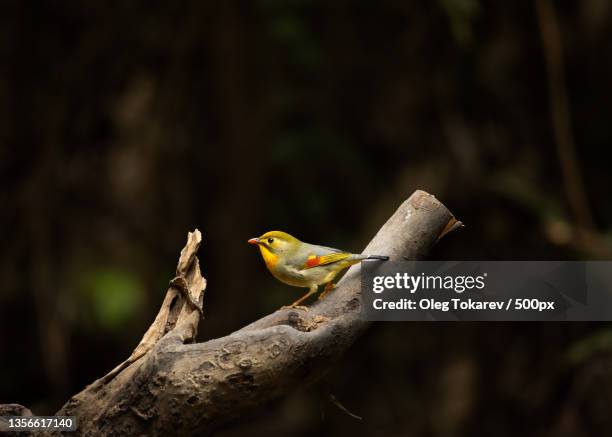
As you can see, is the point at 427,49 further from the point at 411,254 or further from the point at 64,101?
the point at 411,254

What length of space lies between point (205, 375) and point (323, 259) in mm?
825

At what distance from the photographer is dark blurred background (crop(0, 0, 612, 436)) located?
653cm

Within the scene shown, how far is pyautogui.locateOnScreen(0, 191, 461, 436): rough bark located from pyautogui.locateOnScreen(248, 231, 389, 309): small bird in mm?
383

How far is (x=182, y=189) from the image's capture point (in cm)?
769

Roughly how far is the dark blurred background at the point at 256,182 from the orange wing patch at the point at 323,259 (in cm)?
353

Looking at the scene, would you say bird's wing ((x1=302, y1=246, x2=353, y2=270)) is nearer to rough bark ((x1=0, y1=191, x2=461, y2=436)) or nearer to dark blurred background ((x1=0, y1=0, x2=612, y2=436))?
rough bark ((x1=0, y1=191, x2=461, y2=436))

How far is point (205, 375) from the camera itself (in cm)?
214

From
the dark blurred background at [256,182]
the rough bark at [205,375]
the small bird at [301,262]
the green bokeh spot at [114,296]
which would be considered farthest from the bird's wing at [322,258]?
the green bokeh spot at [114,296]

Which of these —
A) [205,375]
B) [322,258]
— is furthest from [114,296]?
[205,375]

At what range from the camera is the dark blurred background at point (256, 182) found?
653 cm

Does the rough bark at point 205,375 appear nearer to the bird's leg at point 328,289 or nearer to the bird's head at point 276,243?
the bird's leg at point 328,289

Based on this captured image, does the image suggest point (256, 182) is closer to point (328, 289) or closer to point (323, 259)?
point (323, 259)

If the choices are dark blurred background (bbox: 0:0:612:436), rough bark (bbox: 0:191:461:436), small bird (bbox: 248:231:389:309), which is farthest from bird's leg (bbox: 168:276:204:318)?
dark blurred background (bbox: 0:0:612:436)

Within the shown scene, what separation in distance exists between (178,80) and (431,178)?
2.41 meters
